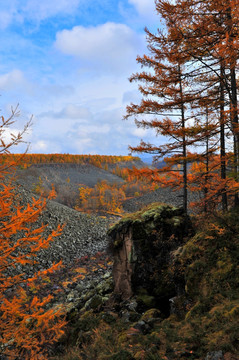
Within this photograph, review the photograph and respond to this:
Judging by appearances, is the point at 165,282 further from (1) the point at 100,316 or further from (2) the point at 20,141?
(2) the point at 20,141

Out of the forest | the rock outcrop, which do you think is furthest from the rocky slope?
the rock outcrop

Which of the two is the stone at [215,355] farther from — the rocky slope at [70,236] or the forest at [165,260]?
the rocky slope at [70,236]

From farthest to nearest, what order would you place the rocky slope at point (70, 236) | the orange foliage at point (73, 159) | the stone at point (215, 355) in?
1. the orange foliage at point (73, 159)
2. the rocky slope at point (70, 236)
3. the stone at point (215, 355)

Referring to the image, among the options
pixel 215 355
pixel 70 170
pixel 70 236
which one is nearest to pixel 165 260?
pixel 215 355

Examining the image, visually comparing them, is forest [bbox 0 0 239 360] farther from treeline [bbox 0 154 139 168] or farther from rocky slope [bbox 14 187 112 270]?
treeline [bbox 0 154 139 168]

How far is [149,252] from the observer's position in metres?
8.20

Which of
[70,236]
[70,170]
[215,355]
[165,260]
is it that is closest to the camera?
[215,355]

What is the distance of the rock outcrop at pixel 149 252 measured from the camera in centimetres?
736

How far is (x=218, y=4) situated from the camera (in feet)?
23.0

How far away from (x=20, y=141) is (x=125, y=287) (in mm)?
6293

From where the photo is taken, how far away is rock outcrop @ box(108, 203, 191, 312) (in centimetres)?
736

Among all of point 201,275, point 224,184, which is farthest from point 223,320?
point 224,184

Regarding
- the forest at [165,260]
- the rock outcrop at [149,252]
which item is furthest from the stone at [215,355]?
the rock outcrop at [149,252]

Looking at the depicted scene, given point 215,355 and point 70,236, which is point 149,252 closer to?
point 215,355
